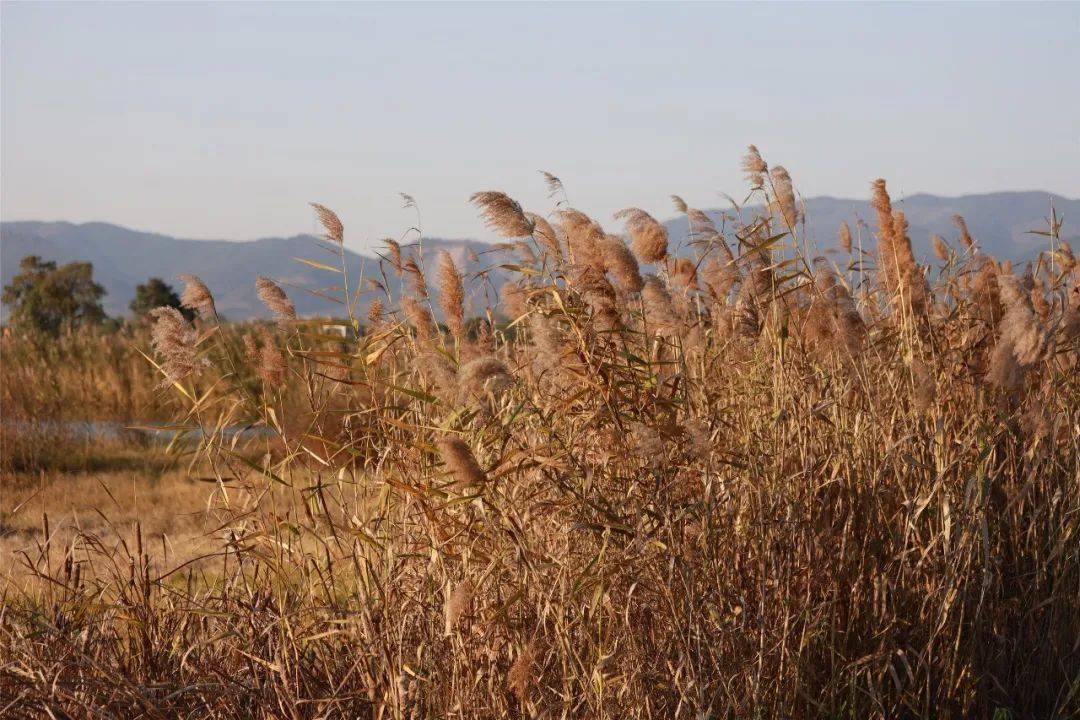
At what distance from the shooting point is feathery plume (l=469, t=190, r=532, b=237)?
8.20 feet

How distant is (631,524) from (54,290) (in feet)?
126

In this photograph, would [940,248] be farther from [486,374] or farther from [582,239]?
[486,374]

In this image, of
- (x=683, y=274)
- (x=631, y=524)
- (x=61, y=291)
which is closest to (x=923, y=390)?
(x=683, y=274)

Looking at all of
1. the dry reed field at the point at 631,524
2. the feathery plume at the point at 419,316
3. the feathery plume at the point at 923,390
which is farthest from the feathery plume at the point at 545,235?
the feathery plume at the point at 923,390

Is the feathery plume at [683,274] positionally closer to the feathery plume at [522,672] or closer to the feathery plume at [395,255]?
the feathery plume at [395,255]

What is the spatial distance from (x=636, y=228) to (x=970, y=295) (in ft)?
6.07

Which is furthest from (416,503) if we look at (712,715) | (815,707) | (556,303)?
(815,707)

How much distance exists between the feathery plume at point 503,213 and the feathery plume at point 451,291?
0.23 m

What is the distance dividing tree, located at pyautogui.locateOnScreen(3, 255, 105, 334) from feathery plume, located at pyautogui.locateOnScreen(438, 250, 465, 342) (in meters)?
31.7

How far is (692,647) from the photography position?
2.53 metres

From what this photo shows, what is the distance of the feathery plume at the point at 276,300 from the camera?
2.88 metres

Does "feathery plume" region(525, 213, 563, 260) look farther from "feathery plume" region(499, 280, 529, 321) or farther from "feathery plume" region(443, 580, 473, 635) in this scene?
"feathery plume" region(443, 580, 473, 635)

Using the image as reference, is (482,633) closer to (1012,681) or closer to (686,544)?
(686,544)

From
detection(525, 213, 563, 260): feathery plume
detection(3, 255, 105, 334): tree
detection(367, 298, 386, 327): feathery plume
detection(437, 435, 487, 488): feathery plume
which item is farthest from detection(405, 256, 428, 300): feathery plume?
detection(3, 255, 105, 334): tree
